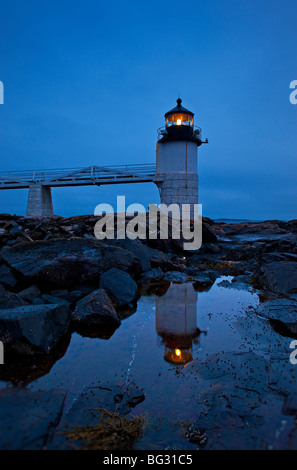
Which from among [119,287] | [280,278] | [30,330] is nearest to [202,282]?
[280,278]

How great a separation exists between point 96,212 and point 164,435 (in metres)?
20.1

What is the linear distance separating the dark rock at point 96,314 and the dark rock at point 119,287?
1389mm

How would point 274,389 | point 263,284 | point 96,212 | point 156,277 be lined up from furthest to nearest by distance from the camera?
1. point 96,212
2. point 156,277
3. point 263,284
4. point 274,389

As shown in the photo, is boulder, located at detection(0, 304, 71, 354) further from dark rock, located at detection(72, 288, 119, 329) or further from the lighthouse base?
the lighthouse base

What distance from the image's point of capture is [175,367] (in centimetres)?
462

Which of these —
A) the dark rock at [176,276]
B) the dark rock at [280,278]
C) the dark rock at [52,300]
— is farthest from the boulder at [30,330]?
the dark rock at [280,278]

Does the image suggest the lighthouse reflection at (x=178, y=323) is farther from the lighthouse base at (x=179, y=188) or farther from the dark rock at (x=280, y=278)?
the lighthouse base at (x=179, y=188)

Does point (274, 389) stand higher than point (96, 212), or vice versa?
point (96, 212)

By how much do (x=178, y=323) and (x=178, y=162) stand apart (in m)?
24.3

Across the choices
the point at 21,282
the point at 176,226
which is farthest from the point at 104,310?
the point at 176,226

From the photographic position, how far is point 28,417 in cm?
293

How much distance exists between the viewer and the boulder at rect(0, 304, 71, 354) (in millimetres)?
4625

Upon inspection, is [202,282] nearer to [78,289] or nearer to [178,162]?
[78,289]

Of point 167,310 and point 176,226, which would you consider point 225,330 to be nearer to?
point 167,310
